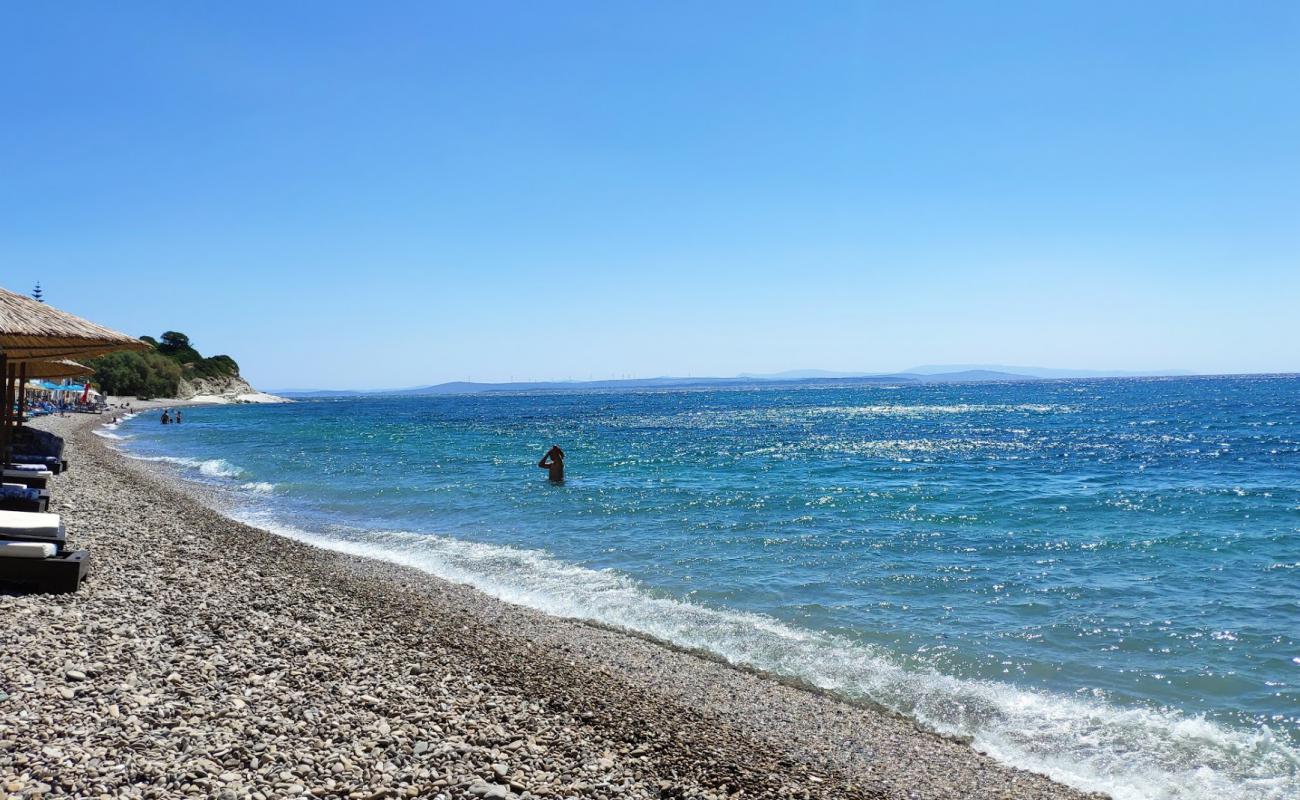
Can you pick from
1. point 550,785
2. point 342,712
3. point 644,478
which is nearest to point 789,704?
point 550,785

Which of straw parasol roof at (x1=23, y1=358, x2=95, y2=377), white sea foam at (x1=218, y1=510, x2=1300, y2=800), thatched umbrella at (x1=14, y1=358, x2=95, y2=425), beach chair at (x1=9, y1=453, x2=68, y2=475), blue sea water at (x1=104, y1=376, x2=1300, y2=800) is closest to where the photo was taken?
white sea foam at (x1=218, y1=510, x2=1300, y2=800)

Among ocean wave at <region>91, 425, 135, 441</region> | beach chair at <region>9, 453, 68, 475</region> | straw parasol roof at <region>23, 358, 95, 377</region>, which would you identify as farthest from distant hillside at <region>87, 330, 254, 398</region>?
beach chair at <region>9, 453, 68, 475</region>

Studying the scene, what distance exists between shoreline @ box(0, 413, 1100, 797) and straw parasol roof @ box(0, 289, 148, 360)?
2834mm

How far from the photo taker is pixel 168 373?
107m

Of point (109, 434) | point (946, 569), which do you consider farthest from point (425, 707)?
point (109, 434)

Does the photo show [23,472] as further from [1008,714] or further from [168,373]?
[168,373]

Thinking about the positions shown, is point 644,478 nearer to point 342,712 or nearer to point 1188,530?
point 1188,530

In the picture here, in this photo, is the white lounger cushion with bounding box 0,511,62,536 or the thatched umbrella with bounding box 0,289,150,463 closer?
the white lounger cushion with bounding box 0,511,62,536

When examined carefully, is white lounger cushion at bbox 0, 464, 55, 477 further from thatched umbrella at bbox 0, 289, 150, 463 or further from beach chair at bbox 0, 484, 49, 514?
beach chair at bbox 0, 484, 49, 514

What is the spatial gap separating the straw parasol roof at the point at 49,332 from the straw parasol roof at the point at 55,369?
14155mm

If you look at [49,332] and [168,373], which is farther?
[168,373]

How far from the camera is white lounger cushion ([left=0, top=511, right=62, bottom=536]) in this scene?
8031mm

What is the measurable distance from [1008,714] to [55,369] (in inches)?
1140

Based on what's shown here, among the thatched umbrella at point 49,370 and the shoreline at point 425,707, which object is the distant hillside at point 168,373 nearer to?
the thatched umbrella at point 49,370
